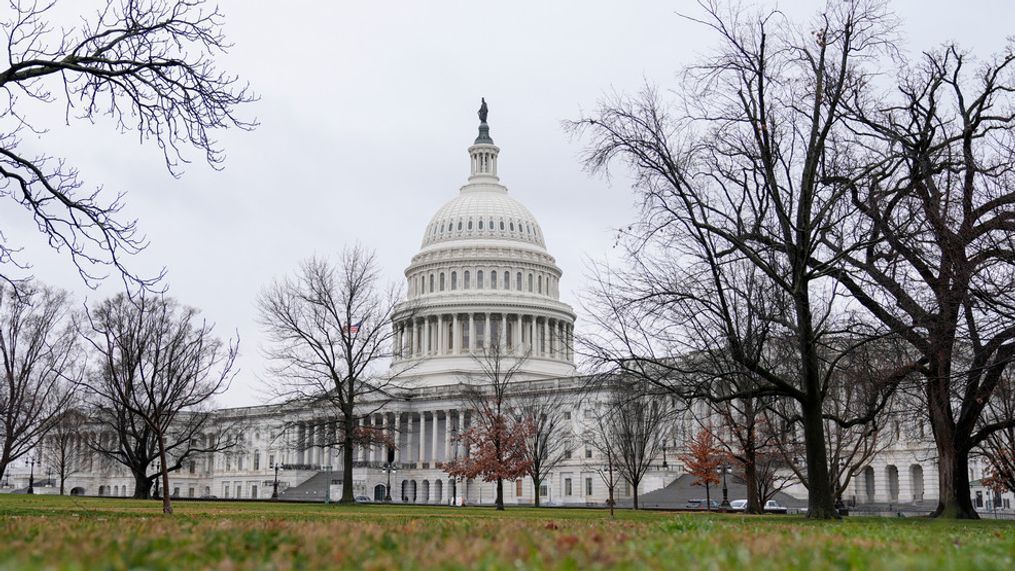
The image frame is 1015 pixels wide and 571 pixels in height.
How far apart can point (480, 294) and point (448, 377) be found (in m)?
12.3

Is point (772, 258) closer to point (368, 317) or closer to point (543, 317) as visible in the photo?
point (368, 317)

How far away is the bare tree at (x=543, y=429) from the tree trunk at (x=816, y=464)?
43398mm

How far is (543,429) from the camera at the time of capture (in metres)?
84.1

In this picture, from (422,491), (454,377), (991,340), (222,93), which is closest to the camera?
(222,93)

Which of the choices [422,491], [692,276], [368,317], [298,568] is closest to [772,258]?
[692,276]

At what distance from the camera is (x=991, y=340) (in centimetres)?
2467

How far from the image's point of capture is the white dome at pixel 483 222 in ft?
473

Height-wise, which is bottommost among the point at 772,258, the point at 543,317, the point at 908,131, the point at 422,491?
the point at 422,491

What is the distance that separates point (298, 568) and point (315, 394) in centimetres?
5403

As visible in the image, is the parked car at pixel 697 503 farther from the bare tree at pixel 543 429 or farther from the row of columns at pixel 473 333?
the row of columns at pixel 473 333

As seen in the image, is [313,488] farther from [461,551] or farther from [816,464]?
[461,551]

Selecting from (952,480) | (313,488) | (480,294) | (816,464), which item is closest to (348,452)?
(952,480)

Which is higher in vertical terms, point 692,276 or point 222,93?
point 222,93

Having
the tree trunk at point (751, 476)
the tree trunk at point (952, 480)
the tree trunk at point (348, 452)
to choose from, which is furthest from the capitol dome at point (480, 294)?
the tree trunk at point (952, 480)
